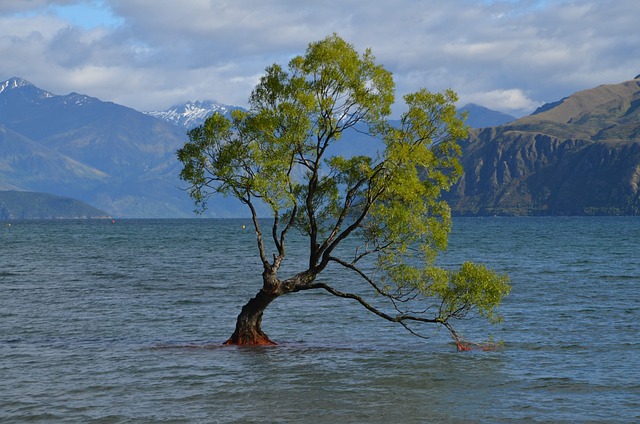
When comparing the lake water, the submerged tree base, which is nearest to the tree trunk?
the submerged tree base

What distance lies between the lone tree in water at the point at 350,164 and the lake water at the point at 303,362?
4.36 metres

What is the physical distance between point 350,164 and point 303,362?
11086mm

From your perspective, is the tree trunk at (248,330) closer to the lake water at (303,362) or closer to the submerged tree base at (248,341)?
the submerged tree base at (248,341)

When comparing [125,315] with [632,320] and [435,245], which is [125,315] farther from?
[632,320]

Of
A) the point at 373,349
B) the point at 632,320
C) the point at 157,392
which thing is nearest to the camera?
the point at 157,392

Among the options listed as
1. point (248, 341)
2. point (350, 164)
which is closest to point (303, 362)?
point (248, 341)

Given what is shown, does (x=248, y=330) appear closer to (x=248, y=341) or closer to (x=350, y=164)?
(x=248, y=341)

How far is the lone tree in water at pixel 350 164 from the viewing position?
3969cm

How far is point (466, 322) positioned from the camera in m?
55.2

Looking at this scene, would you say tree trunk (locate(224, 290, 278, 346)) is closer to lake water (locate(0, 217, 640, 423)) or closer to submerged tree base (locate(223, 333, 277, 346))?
submerged tree base (locate(223, 333, 277, 346))

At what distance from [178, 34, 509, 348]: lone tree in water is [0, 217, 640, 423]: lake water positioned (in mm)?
4364

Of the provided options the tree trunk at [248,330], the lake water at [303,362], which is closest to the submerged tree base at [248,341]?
the tree trunk at [248,330]

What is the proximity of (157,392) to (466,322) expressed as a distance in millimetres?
27746

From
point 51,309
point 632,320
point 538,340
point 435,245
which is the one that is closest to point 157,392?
point 435,245
